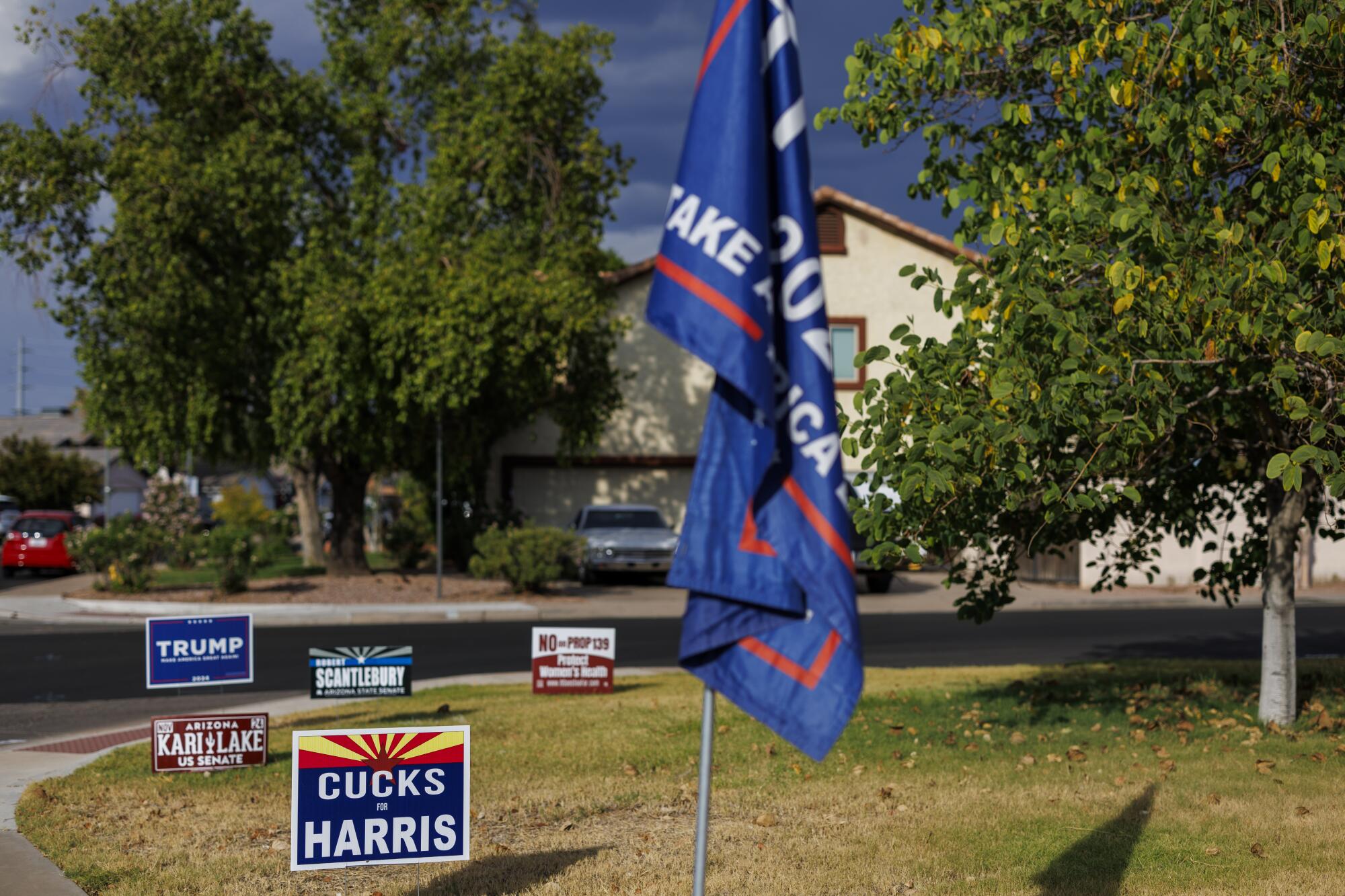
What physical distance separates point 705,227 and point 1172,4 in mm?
6779

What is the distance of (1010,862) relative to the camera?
22.4 ft

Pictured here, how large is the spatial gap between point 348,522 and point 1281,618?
22053mm

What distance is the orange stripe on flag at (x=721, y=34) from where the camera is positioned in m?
3.94

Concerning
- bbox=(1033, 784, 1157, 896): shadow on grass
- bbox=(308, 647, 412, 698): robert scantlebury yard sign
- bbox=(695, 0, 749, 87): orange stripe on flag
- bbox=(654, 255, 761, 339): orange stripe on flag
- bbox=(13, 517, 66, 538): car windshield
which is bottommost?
bbox=(1033, 784, 1157, 896): shadow on grass

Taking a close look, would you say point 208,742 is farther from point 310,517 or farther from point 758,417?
point 310,517

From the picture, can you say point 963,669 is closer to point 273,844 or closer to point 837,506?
point 273,844

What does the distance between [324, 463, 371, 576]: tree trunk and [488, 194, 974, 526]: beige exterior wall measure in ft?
17.2

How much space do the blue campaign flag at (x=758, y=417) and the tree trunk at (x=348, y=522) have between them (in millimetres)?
25664

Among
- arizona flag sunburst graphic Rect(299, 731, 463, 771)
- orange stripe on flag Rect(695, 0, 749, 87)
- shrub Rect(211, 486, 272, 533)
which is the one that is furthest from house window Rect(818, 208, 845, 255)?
orange stripe on flag Rect(695, 0, 749, 87)

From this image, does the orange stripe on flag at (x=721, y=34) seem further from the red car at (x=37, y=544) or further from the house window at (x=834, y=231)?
the red car at (x=37, y=544)

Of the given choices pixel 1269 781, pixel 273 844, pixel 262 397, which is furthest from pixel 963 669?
pixel 262 397

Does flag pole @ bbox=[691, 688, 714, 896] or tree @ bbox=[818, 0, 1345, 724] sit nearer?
flag pole @ bbox=[691, 688, 714, 896]

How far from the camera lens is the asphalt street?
13609 millimetres

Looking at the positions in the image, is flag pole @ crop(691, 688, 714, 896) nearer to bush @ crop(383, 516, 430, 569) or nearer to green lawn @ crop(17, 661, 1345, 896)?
green lawn @ crop(17, 661, 1345, 896)
